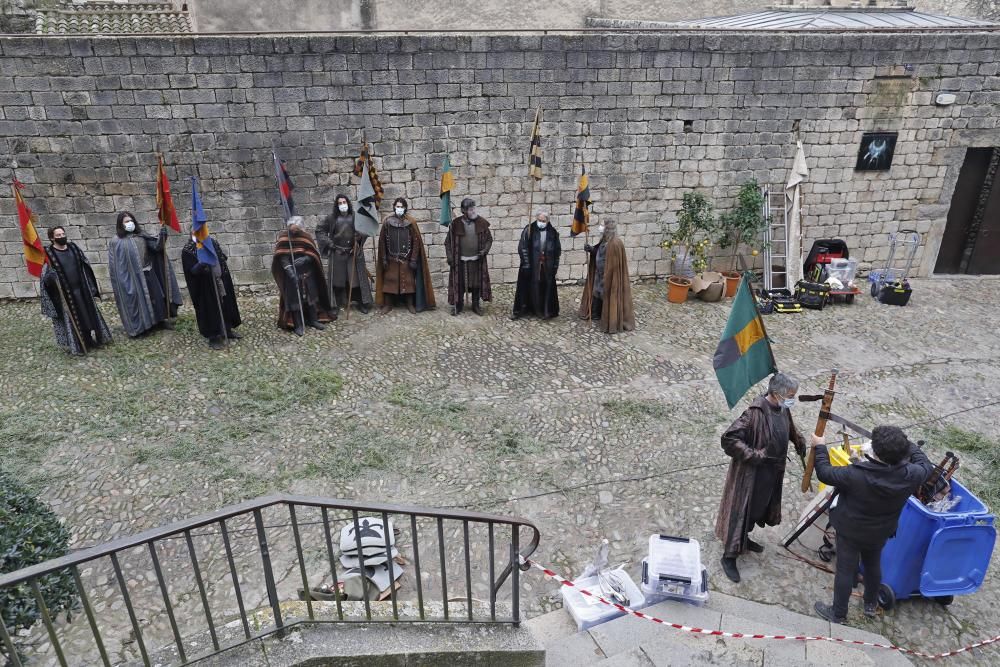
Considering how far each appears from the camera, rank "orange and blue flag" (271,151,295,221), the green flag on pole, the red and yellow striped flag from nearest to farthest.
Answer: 1. the red and yellow striped flag
2. "orange and blue flag" (271,151,295,221)
3. the green flag on pole

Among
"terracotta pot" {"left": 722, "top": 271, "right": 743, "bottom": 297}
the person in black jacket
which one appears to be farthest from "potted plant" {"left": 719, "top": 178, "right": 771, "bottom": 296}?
the person in black jacket

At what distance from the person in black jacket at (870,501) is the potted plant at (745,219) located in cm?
611

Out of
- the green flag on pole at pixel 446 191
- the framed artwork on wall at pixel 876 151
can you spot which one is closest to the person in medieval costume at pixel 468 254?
the green flag on pole at pixel 446 191

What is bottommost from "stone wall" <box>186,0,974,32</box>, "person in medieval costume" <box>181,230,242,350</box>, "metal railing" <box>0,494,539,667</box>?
"metal railing" <box>0,494,539,667</box>

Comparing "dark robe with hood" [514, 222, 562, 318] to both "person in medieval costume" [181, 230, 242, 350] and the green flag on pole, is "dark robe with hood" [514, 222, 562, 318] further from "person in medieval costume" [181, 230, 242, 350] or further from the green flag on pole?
"person in medieval costume" [181, 230, 242, 350]

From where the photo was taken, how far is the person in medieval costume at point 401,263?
27.8 feet

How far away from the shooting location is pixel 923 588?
13.4 ft

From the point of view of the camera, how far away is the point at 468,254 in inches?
336

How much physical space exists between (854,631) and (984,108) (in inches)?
366

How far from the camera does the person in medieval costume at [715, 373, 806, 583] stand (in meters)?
4.13

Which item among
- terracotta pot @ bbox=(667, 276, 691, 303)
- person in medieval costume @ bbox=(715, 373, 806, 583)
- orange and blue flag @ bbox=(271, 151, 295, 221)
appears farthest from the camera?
terracotta pot @ bbox=(667, 276, 691, 303)

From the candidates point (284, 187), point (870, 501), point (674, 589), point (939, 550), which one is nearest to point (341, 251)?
point (284, 187)

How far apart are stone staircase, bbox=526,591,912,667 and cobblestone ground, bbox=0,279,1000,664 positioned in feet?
0.79

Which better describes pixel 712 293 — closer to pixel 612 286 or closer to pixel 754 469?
pixel 612 286
